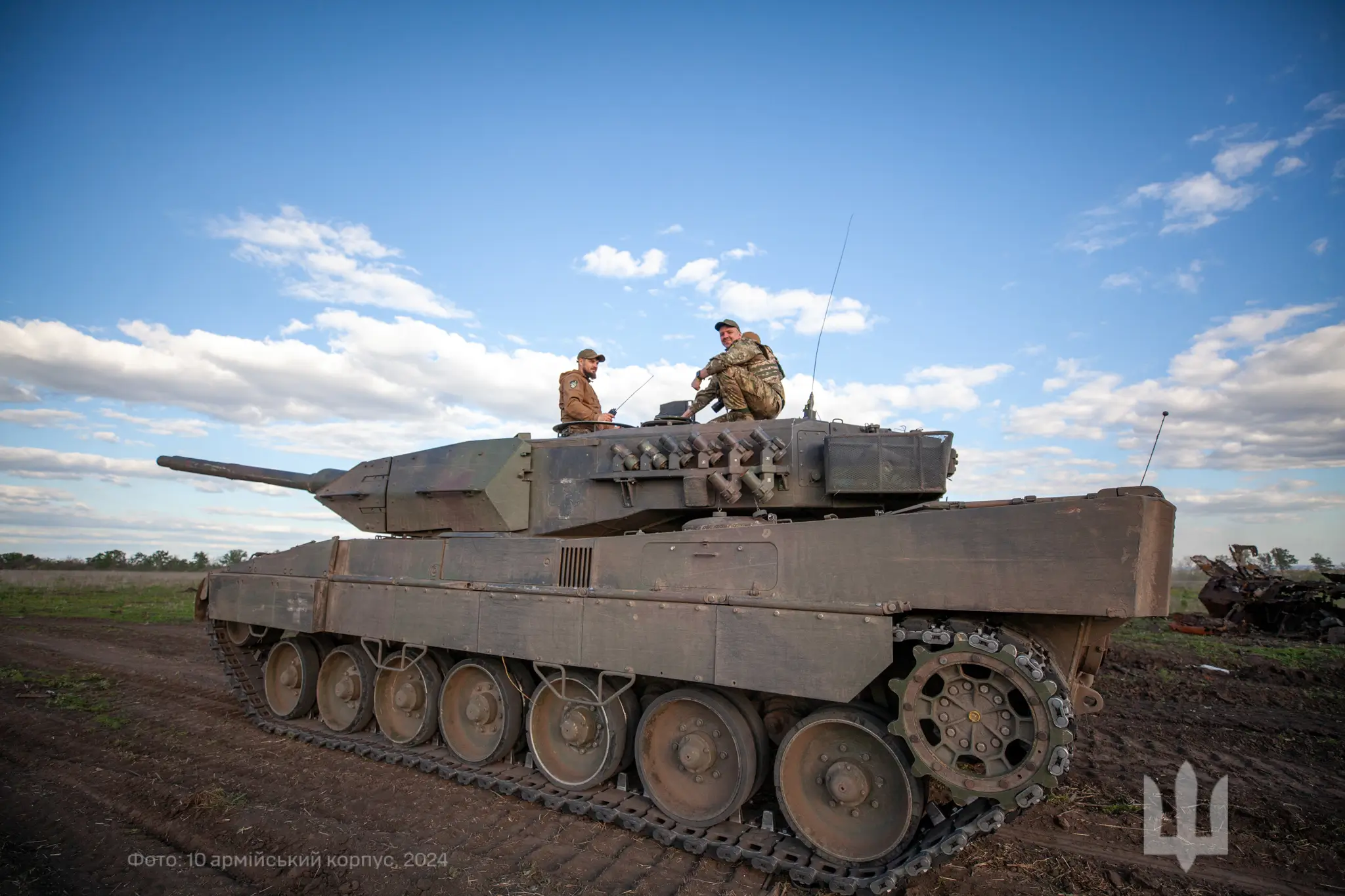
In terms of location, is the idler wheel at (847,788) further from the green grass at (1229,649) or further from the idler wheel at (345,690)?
the green grass at (1229,649)

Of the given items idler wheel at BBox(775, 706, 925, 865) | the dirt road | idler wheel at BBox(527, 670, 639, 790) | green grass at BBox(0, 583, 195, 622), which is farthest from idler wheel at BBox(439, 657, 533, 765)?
green grass at BBox(0, 583, 195, 622)

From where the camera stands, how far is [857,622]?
5.00 m

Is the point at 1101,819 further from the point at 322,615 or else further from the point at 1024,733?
the point at 322,615

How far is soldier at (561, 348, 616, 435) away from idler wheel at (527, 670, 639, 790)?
290 cm

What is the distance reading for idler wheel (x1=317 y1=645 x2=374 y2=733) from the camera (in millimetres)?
8453

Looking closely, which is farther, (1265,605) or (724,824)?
(1265,605)

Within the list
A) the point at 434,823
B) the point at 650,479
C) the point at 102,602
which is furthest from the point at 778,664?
the point at 102,602

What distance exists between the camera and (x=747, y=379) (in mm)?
7441

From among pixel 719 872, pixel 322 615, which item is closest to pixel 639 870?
pixel 719 872

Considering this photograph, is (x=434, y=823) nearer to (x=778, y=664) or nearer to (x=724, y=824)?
(x=724, y=824)

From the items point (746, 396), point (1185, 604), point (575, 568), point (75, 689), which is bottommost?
point (75, 689)

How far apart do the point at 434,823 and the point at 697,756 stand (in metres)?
2.25

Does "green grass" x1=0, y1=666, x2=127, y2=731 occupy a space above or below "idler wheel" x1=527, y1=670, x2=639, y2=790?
below

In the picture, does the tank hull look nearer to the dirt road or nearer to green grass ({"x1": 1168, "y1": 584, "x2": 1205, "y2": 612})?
the dirt road
